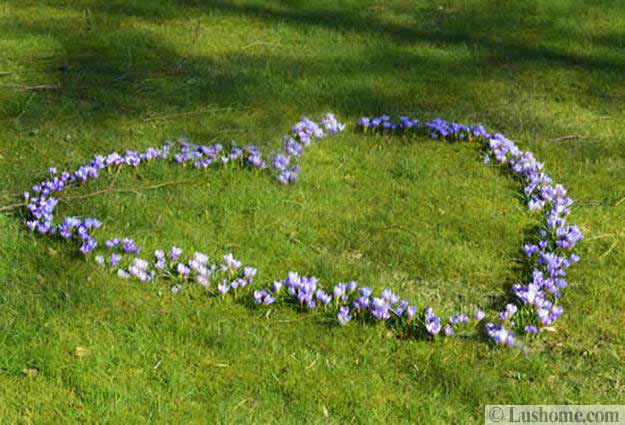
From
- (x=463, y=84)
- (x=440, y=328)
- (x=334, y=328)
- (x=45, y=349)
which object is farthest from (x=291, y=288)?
(x=463, y=84)

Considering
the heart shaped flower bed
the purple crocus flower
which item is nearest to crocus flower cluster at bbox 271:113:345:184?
the heart shaped flower bed

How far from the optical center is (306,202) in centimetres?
644

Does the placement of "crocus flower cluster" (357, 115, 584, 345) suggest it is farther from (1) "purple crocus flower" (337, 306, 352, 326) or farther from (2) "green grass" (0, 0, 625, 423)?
(1) "purple crocus flower" (337, 306, 352, 326)

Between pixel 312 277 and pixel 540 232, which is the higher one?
pixel 312 277

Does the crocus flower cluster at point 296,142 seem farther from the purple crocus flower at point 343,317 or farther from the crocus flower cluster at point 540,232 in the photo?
the purple crocus flower at point 343,317

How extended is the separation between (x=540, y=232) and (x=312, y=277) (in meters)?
1.83

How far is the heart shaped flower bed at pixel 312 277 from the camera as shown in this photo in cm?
486

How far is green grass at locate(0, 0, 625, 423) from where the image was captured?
173 inches

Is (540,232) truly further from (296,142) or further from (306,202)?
(296,142)

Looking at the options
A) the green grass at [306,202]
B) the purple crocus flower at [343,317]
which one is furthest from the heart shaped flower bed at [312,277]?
the green grass at [306,202]

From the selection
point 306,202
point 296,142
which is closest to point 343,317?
point 306,202

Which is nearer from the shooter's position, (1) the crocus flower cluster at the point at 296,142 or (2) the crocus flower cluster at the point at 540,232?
(2) the crocus flower cluster at the point at 540,232

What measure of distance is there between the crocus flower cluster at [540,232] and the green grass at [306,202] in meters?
0.13

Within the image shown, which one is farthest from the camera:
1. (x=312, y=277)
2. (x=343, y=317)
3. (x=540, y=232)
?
(x=540, y=232)
